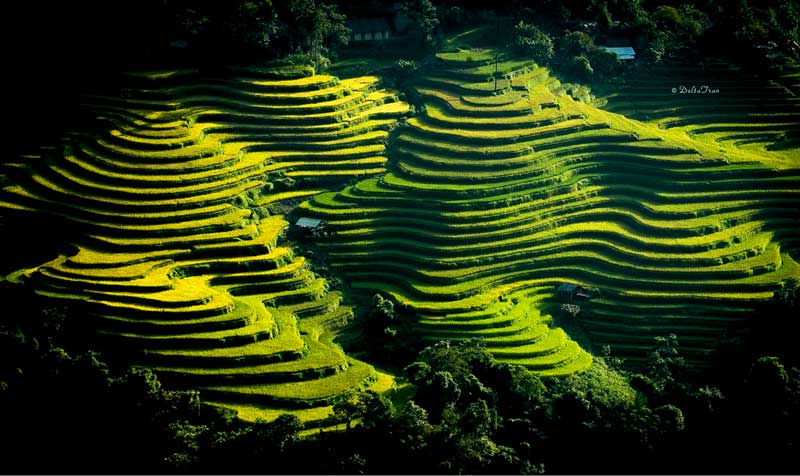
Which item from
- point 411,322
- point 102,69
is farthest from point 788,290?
point 102,69

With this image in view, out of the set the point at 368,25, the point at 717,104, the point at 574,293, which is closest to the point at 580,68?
the point at 717,104

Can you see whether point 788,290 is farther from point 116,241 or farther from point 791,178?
point 116,241

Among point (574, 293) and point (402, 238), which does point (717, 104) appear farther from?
point (402, 238)

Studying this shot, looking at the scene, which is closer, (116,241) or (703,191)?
(116,241)

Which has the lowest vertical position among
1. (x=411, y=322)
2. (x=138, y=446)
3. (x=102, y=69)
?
(x=138, y=446)

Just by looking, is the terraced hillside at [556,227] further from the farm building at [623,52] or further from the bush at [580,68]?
the farm building at [623,52]

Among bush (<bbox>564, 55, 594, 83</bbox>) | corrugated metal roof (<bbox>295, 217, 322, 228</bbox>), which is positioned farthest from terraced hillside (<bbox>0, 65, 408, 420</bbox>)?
bush (<bbox>564, 55, 594, 83</bbox>)

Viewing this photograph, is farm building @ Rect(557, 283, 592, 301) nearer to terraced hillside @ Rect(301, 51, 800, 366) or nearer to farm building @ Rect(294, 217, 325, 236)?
terraced hillside @ Rect(301, 51, 800, 366)

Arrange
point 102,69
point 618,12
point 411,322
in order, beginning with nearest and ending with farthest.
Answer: point 411,322
point 102,69
point 618,12
